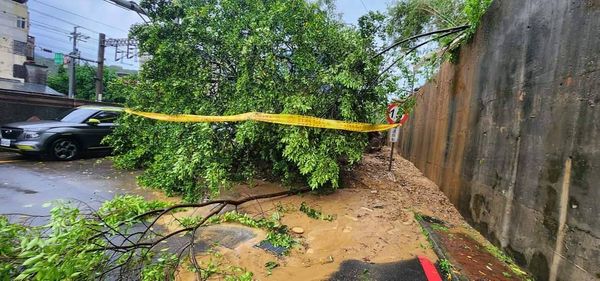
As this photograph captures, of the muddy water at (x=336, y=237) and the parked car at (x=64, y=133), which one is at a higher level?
the parked car at (x=64, y=133)

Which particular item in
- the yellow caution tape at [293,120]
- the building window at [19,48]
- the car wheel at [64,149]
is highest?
the building window at [19,48]

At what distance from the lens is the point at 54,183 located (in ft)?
21.0

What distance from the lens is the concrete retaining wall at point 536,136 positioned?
2.79m

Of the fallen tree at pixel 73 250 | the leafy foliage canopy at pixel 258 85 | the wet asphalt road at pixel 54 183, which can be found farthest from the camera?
the leafy foliage canopy at pixel 258 85

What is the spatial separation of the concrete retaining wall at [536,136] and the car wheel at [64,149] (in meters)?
10.0

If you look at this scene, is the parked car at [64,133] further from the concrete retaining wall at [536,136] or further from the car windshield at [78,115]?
the concrete retaining wall at [536,136]

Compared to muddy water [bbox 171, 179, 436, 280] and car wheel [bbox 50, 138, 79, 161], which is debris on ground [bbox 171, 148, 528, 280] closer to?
muddy water [bbox 171, 179, 436, 280]

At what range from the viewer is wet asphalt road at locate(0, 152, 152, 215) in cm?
527

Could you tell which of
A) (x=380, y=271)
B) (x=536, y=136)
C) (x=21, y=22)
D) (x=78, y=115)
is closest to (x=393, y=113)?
(x=536, y=136)

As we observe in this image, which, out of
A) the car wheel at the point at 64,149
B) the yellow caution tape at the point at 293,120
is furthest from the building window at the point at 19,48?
the yellow caution tape at the point at 293,120

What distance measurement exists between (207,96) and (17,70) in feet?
86.8

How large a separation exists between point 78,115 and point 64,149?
1189 millimetres

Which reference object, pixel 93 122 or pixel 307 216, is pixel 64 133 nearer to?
pixel 93 122

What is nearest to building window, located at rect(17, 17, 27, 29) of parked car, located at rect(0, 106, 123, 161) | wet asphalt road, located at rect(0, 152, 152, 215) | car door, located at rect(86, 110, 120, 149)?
parked car, located at rect(0, 106, 123, 161)
